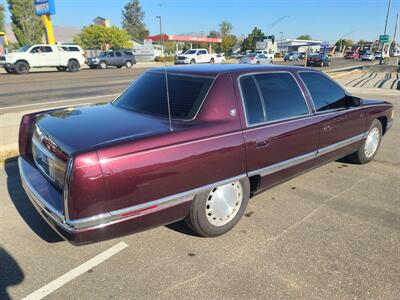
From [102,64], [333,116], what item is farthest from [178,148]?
[102,64]

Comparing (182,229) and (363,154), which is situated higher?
(363,154)

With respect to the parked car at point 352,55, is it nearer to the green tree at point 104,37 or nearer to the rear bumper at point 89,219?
the green tree at point 104,37

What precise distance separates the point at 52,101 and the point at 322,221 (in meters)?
10.2

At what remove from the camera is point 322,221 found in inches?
145

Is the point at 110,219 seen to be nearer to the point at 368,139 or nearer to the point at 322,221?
the point at 322,221

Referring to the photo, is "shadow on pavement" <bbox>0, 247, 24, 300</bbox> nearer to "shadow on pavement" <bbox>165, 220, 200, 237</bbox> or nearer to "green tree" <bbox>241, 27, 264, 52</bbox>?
"shadow on pavement" <bbox>165, 220, 200, 237</bbox>

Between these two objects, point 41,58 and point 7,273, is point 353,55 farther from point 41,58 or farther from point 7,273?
point 7,273

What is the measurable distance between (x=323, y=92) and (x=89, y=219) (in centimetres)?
332

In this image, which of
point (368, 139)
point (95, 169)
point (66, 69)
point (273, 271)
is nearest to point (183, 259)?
point (273, 271)

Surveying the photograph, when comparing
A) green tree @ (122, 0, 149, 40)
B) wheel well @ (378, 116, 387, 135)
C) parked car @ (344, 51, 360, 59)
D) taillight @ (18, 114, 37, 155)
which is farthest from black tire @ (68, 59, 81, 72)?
green tree @ (122, 0, 149, 40)

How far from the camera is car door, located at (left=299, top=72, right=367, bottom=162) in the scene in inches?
167

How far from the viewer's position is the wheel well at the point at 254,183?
Result: 3.52 metres

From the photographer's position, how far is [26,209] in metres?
3.81

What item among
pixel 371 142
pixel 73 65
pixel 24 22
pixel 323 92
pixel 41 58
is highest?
pixel 24 22
